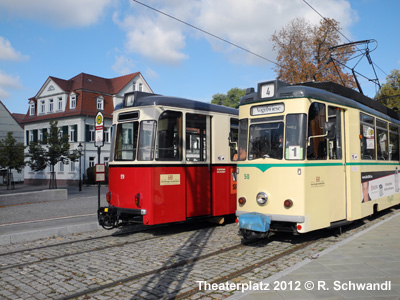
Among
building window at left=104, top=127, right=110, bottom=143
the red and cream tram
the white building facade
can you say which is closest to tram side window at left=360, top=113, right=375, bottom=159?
the red and cream tram

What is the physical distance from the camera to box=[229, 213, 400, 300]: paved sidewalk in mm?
4762

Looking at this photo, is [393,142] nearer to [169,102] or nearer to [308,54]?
[169,102]

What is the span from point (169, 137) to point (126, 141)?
1079mm

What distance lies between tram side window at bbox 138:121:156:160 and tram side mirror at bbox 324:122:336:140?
373 centimetres

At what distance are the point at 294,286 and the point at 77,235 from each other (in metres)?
6.35

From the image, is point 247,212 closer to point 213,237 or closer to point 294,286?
point 213,237

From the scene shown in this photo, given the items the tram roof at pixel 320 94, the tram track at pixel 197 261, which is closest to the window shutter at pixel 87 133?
the tram roof at pixel 320 94

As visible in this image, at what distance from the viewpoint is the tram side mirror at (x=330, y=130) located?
296 inches

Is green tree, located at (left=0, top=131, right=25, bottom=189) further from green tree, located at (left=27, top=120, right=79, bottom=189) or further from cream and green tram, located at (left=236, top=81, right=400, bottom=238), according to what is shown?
cream and green tram, located at (left=236, top=81, right=400, bottom=238)

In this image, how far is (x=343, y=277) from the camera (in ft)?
17.8

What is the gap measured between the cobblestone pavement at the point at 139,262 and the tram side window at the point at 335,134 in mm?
1957

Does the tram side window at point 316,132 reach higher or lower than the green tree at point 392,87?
lower

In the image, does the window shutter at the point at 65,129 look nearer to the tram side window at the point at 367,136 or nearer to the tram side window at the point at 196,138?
the tram side window at the point at 196,138

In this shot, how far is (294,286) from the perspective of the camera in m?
5.03
